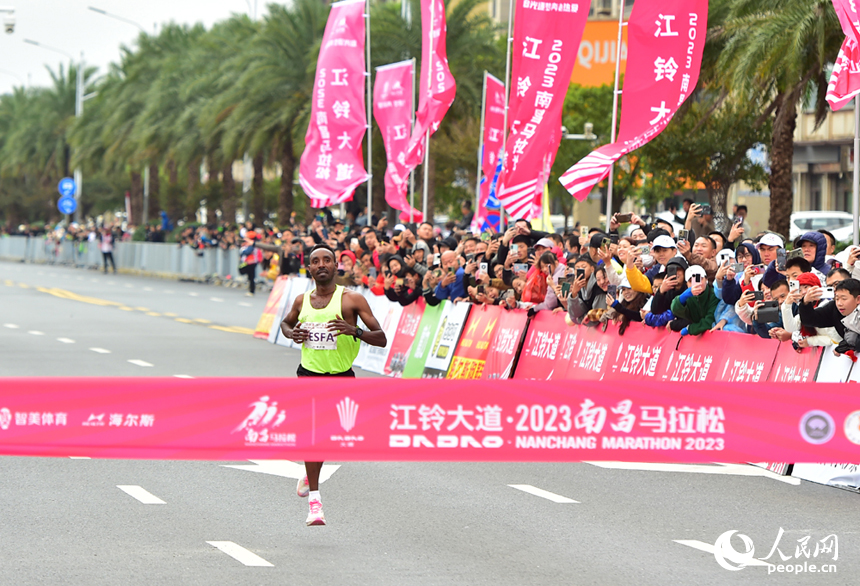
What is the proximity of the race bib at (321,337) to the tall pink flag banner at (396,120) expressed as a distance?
56.3ft

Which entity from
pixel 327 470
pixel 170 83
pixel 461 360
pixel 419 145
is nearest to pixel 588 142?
pixel 170 83

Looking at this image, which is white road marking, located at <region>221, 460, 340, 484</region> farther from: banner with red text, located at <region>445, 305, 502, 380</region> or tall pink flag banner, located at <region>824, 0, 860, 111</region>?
tall pink flag banner, located at <region>824, 0, 860, 111</region>

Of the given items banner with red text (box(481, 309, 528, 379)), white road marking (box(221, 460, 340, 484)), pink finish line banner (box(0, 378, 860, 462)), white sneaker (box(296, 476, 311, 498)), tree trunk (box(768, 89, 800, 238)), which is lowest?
white road marking (box(221, 460, 340, 484))

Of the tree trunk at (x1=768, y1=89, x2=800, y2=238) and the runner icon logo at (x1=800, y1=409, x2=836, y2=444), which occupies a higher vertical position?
the tree trunk at (x1=768, y1=89, x2=800, y2=238)

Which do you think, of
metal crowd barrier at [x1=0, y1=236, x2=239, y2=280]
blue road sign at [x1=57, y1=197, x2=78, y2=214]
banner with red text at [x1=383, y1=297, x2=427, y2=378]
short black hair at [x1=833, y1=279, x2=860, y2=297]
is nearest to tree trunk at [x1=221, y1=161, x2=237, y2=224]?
metal crowd barrier at [x1=0, y1=236, x2=239, y2=280]

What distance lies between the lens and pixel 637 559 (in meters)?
→ 7.78

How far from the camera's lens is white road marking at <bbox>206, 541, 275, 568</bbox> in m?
7.50

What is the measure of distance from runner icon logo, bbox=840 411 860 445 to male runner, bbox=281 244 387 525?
114 inches

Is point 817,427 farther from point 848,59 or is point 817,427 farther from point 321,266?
point 848,59

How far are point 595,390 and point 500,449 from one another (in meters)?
0.55

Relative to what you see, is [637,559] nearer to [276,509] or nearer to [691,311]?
[276,509]

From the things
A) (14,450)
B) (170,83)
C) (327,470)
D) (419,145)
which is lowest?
(327,470)

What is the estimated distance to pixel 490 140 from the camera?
26750 mm

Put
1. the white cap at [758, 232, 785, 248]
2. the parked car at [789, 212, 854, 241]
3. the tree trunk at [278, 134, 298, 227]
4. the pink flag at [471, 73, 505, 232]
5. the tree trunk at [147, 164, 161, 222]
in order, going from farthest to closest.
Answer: the tree trunk at [147, 164, 161, 222]
the tree trunk at [278, 134, 298, 227]
the parked car at [789, 212, 854, 241]
the pink flag at [471, 73, 505, 232]
the white cap at [758, 232, 785, 248]
